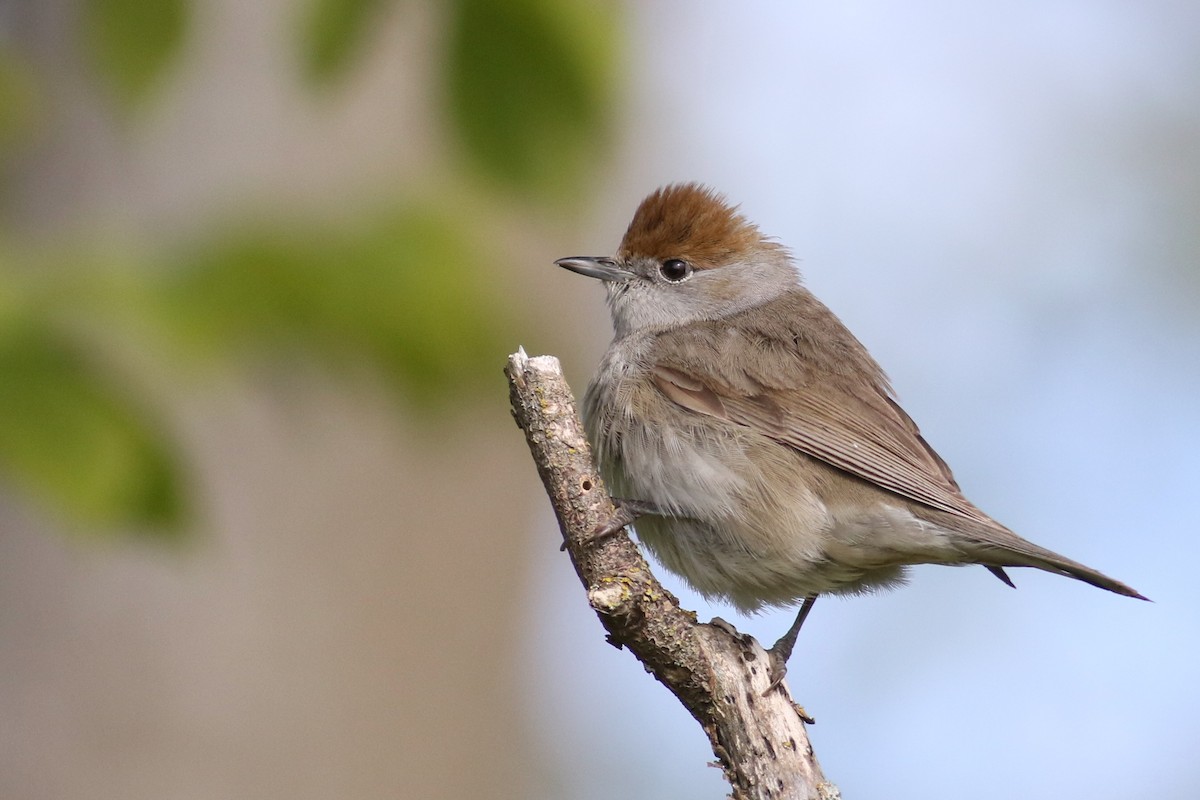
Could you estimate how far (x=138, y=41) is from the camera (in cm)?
275

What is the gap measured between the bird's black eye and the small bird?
0.49 meters

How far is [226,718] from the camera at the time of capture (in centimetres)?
621

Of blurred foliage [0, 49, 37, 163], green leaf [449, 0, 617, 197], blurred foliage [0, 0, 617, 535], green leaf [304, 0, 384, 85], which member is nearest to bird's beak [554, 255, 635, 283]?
blurred foliage [0, 0, 617, 535]

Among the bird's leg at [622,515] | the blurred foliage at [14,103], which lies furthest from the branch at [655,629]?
the blurred foliage at [14,103]

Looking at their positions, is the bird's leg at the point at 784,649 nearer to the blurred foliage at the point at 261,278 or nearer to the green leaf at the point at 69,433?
the blurred foliage at the point at 261,278

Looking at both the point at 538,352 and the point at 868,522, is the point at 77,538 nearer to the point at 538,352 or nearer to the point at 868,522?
the point at 538,352

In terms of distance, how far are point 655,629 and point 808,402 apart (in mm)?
1711

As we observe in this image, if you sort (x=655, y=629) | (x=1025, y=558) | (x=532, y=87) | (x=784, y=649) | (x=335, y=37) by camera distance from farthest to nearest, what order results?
(x=784, y=649)
(x=1025, y=558)
(x=655, y=629)
(x=532, y=87)
(x=335, y=37)

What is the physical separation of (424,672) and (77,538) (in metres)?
4.93

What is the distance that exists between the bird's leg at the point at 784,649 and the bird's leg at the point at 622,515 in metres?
0.60

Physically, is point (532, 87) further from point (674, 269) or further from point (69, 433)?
point (674, 269)

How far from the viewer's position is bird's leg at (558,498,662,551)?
3.30 metres

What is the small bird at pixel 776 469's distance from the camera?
4.31 m

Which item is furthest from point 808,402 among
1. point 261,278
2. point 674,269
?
point 261,278
